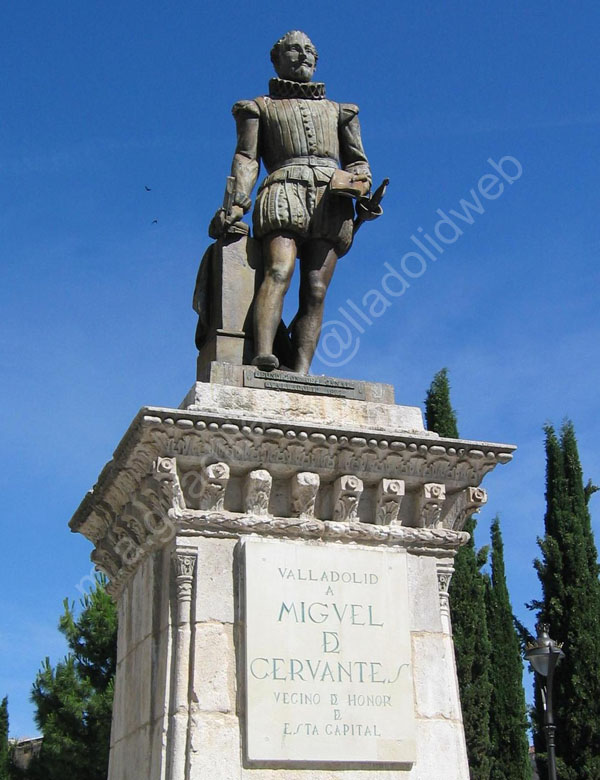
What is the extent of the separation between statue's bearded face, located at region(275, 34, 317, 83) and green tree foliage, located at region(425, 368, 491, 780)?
15.4m

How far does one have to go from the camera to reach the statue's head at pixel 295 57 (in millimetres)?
9312

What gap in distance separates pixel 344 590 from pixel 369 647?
42 cm

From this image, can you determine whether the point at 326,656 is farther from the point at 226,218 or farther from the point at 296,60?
the point at 296,60

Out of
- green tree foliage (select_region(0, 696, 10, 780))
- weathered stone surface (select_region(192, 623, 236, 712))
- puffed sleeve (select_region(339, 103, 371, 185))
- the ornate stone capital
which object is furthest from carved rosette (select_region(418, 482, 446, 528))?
green tree foliage (select_region(0, 696, 10, 780))

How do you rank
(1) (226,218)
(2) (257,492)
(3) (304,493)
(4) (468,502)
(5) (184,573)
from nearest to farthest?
(5) (184,573), (2) (257,492), (3) (304,493), (4) (468,502), (1) (226,218)

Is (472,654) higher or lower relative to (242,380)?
higher

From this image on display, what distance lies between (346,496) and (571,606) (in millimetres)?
17054

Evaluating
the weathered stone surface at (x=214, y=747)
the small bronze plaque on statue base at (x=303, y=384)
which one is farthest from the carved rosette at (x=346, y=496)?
the weathered stone surface at (x=214, y=747)

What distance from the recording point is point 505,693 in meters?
24.4

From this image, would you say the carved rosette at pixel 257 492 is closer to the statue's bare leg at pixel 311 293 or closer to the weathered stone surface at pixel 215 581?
the weathered stone surface at pixel 215 581

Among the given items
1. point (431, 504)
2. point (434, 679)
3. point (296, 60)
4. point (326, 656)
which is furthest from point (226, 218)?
point (434, 679)

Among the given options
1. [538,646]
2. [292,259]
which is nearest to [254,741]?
[292,259]

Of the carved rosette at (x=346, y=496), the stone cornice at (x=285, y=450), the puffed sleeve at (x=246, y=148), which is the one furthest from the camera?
the puffed sleeve at (x=246, y=148)

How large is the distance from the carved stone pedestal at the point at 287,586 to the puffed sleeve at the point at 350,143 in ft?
7.15
